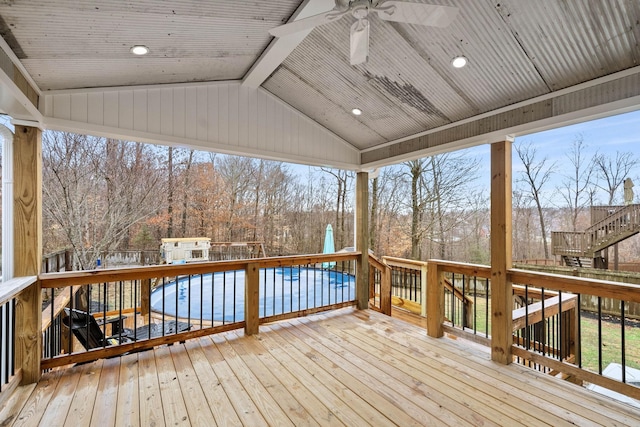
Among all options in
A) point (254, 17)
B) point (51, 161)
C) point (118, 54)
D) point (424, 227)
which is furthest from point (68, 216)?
point (424, 227)

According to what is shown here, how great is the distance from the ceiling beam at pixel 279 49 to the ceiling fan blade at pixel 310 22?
1.62 ft

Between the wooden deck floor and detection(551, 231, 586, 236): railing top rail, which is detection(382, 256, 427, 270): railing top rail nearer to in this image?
the wooden deck floor

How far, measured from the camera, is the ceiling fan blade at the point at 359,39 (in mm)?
1916

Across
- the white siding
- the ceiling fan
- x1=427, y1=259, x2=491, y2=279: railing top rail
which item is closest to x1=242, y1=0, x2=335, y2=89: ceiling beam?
the white siding

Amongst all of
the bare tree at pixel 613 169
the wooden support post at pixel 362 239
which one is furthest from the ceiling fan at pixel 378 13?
the bare tree at pixel 613 169

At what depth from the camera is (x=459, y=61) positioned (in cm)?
261

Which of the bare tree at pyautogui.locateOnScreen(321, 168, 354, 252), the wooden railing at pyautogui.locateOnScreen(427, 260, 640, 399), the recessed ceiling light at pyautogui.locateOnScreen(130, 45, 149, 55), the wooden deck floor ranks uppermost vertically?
the recessed ceiling light at pyautogui.locateOnScreen(130, 45, 149, 55)

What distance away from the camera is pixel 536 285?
2799mm

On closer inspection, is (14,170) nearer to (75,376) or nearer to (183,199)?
(75,376)

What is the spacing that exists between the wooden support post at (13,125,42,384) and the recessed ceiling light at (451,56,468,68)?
376cm

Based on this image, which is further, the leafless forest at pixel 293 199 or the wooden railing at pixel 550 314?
the leafless forest at pixel 293 199

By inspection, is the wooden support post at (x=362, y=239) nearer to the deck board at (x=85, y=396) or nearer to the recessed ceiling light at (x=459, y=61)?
the recessed ceiling light at (x=459, y=61)

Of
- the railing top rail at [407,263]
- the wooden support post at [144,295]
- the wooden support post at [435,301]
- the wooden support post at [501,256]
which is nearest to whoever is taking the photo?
the wooden support post at [501,256]

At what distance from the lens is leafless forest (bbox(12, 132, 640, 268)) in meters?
7.65
